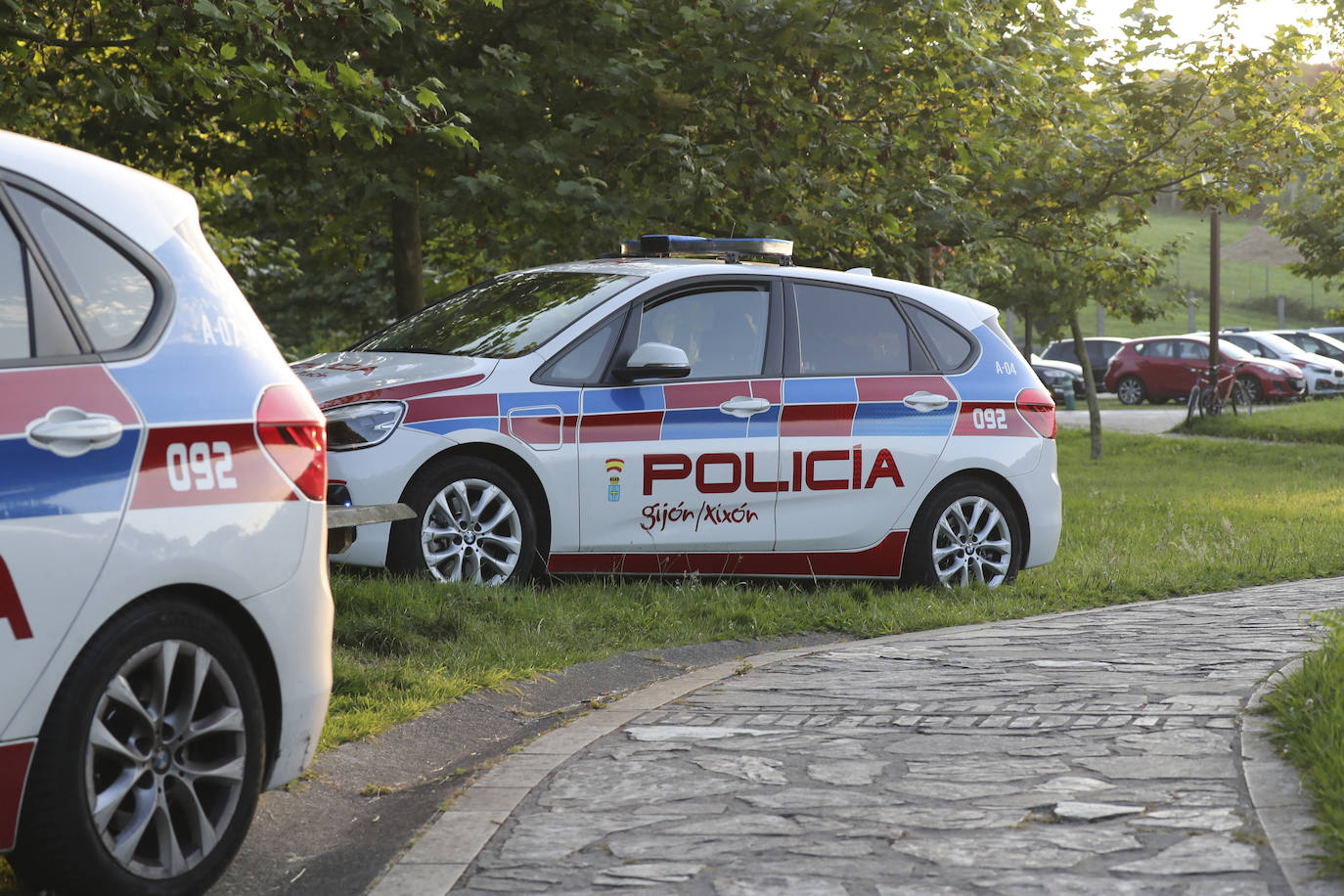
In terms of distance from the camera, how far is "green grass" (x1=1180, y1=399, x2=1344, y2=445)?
85.6 ft

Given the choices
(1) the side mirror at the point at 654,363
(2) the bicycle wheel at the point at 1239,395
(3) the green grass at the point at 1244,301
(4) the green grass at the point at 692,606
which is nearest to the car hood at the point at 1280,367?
(2) the bicycle wheel at the point at 1239,395

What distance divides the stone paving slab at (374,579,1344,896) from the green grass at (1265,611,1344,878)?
0.06 meters

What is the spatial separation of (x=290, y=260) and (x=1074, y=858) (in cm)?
1927

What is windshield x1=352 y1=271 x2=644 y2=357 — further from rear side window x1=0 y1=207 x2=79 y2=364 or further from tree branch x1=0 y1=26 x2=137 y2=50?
rear side window x1=0 y1=207 x2=79 y2=364

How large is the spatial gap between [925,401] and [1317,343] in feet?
124

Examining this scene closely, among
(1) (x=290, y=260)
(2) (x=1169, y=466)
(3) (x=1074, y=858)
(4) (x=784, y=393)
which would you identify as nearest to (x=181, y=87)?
(4) (x=784, y=393)

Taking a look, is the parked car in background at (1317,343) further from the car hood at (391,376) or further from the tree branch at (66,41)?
the car hood at (391,376)

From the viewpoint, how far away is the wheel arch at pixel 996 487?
8.52 metres

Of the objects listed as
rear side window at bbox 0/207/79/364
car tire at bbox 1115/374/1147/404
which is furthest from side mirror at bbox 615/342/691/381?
car tire at bbox 1115/374/1147/404

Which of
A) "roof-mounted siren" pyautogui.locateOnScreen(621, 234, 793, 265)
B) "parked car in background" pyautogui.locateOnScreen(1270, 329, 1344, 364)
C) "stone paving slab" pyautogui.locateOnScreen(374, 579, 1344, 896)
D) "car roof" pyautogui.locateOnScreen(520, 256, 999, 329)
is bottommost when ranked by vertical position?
"stone paving slab" pyautogui.locateOnScreen(374, 579, 1344, 896)

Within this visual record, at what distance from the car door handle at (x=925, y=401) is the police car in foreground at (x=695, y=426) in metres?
0.01

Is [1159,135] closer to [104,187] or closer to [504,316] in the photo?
[504,316]

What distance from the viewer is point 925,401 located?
851cm

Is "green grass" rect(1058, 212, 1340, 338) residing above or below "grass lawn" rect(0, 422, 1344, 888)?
above
